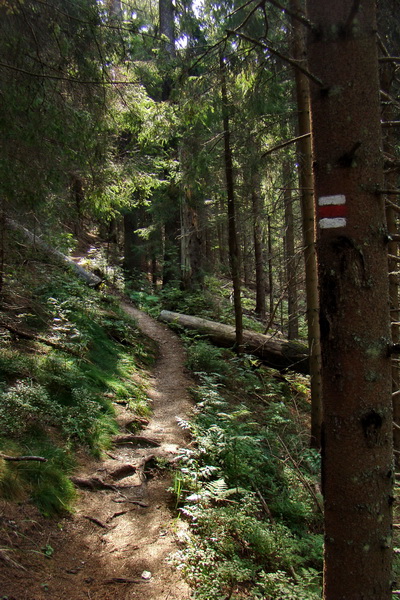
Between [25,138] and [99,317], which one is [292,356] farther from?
[25,138]

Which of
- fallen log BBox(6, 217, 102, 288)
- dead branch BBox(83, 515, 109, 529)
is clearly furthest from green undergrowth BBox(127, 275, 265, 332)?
dead branch BBox(83, 515, 109, 529)

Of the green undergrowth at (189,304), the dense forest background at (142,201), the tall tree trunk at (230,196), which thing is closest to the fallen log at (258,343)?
the dense forest background at (142,201)

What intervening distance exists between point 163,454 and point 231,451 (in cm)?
92

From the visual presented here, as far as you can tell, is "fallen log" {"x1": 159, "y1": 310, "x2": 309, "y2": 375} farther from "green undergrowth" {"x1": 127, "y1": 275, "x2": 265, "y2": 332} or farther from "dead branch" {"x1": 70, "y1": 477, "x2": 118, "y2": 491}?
"dead branch" {"x1": 70, "y1": 477, "x2": 118, "y2": 491}

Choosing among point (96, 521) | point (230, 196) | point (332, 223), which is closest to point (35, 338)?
point (96, 521)

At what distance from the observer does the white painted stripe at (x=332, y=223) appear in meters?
1.93

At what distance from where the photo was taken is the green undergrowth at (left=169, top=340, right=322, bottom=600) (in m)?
3.19

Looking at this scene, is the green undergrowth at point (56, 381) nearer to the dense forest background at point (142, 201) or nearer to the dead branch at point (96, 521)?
the dense forest background at point (142, 201)

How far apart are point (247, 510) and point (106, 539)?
4.53ft

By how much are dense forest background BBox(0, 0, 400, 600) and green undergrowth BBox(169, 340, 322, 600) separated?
0.02 metres

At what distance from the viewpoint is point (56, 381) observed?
18.9ft

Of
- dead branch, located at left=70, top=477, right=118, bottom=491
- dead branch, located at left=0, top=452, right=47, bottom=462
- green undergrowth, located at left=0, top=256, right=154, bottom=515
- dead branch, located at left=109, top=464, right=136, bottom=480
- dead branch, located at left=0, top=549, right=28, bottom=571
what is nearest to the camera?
dead branch, located at left=0, top=549, right=28, bottom=571

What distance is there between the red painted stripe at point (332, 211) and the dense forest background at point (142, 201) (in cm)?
23

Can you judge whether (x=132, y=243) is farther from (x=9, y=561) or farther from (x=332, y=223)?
(x=332, y=223)
